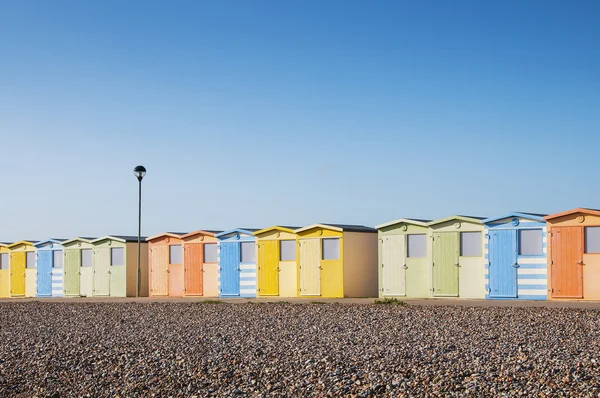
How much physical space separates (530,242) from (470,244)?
1662 millimetres

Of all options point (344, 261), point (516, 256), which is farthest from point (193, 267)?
point (516, 256)

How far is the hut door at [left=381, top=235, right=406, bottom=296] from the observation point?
22812 millimetres

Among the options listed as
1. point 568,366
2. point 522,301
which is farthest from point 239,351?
point 522,301

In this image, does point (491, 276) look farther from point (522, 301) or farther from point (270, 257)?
point (270, 257)

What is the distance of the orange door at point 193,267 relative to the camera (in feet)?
87.5

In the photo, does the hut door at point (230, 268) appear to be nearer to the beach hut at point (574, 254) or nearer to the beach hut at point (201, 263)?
the beach hut at point (201, 263)

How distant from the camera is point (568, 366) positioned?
990cm

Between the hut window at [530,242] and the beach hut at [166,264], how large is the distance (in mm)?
11826

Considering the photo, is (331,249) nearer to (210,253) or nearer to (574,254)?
(210,253)

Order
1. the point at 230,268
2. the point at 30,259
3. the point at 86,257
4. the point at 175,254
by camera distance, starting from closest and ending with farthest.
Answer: the point at 230,268 < the point at 175,254 < the point at 86,257 < the point at 30,259

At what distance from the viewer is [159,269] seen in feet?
91.7

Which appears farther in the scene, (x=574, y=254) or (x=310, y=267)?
(x=310, y=267)

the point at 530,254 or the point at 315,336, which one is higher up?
the point at 530,254

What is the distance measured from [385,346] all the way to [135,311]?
33.8 feet
